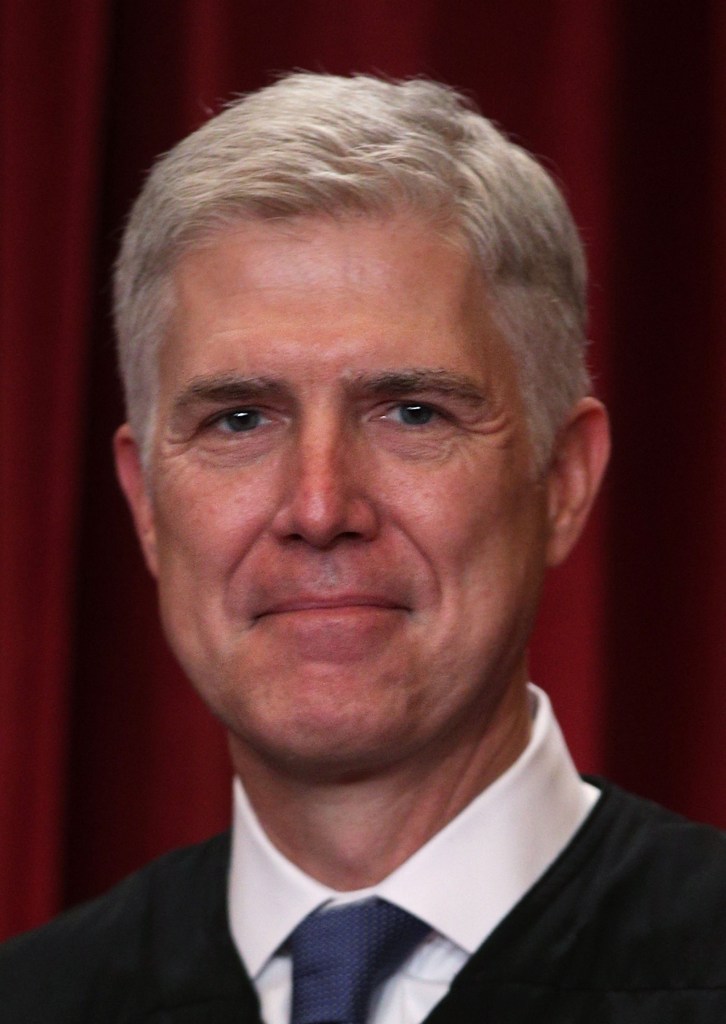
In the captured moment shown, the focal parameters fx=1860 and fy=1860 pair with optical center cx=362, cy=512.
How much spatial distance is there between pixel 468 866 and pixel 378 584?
0.93 ft

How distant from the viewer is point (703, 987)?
67.3 inches

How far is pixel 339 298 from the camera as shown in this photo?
175 cm

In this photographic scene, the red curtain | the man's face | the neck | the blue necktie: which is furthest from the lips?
the red curtain

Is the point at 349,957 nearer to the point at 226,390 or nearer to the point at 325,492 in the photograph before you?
the point at 325,492

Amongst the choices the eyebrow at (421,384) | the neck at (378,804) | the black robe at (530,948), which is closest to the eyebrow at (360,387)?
the eyebrow at (421,384)

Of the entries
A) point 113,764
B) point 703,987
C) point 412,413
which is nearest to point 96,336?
point 113,764

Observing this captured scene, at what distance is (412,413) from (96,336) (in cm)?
97

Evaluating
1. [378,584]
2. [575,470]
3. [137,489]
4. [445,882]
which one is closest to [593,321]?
[575,470]

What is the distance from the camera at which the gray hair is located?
1.79 m

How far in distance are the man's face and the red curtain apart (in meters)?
0.74

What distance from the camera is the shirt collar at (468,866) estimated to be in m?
1.75

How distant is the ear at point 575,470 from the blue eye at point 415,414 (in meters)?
0.18

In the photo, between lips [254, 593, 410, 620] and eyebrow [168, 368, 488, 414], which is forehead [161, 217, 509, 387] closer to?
eyebrow [168, 368, 488, 414]

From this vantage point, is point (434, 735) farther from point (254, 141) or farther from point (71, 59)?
point (71, 59)
